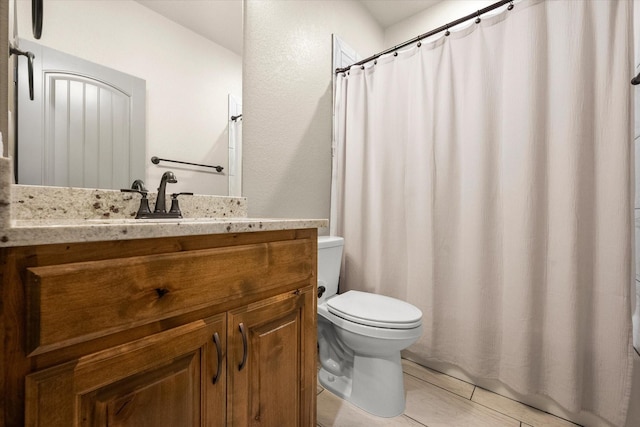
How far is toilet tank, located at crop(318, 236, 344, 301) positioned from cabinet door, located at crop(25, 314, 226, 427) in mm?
866

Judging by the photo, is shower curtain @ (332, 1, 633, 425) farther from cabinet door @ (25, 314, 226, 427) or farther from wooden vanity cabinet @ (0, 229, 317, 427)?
cabinet door @ (25, 314, 226, 427)

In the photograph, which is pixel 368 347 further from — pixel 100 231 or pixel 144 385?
pixel 100 231

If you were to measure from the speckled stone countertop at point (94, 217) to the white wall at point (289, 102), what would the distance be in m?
0.32

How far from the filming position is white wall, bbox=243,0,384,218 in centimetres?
140

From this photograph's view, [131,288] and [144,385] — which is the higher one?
[131,288]

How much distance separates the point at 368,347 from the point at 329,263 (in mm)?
491

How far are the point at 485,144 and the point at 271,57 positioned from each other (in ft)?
3.99

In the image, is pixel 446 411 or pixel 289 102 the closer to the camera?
pixel 446 411

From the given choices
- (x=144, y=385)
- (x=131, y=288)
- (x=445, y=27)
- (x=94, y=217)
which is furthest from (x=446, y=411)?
(x=445, y=27)

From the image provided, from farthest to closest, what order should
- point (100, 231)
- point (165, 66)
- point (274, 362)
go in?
1. point (165, 66)
2. point (274, 362)
3. point (100, 231)

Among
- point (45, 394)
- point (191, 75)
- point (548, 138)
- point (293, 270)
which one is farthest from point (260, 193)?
point (548, 138)

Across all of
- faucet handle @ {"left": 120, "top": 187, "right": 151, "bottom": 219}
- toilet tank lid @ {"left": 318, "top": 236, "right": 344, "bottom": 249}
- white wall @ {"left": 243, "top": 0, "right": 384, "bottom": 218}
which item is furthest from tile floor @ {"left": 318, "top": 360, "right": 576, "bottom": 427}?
faucet handle @ {"left": 120, "top": 187, "right": 151, "bottom": 219}

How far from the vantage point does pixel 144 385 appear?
1.76 ft

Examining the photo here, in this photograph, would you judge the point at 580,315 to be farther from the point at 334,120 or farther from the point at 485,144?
the point at 334,120
